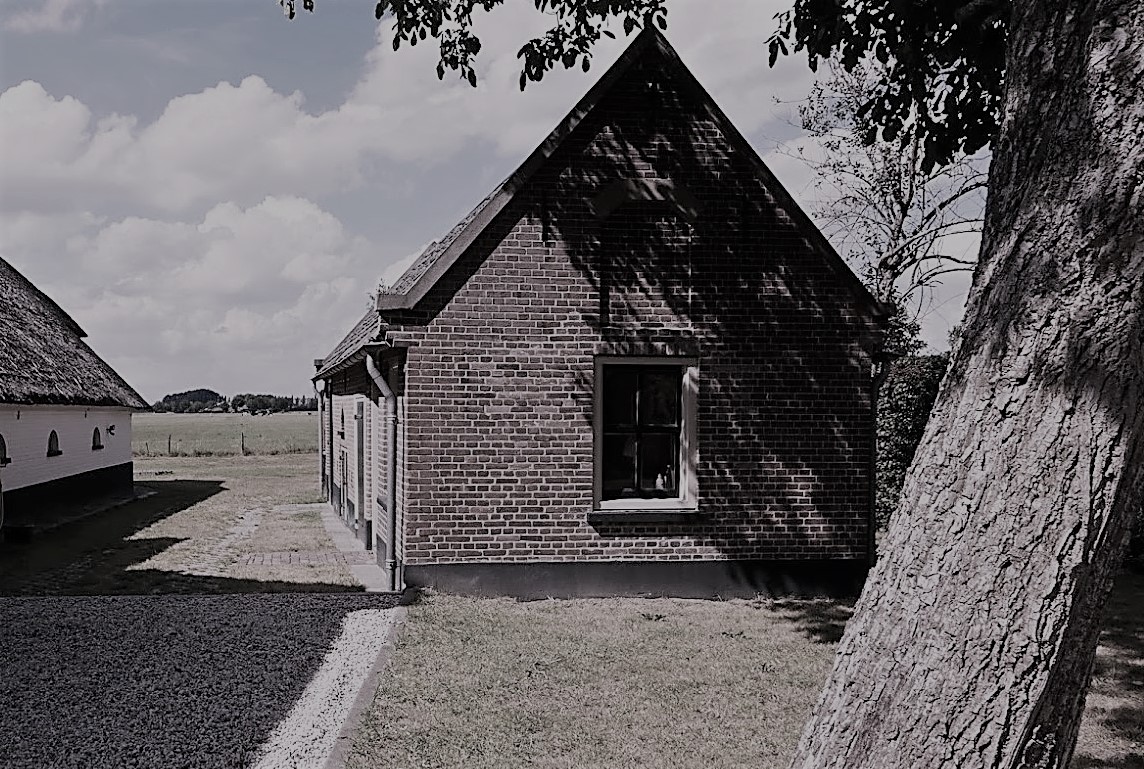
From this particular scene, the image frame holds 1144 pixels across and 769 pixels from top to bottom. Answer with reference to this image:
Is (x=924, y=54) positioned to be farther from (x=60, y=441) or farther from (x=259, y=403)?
(x=259, y=403)

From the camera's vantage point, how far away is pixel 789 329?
43.6 ft

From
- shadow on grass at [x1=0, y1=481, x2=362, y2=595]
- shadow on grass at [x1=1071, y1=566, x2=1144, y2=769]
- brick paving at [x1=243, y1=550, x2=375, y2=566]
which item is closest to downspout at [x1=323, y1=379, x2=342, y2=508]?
shadow on grass at [x1=0, y1=481, x2=362, y2=595]

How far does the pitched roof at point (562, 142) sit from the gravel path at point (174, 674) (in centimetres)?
371

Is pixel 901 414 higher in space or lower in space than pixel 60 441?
higher

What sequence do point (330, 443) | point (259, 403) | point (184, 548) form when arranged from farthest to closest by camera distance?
point (259, 403) < point (330, 443) < point (184, 548)

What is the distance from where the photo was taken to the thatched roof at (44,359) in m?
20.3

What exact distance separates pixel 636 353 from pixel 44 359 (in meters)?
15.5

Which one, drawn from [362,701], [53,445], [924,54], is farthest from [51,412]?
[924,54]

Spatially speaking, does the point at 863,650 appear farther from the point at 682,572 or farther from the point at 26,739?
the point at 682,572

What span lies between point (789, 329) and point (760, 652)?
4.43 metres

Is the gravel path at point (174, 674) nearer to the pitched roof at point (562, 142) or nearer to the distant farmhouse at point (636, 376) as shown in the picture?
the distant farmhouse at point (636, 376)

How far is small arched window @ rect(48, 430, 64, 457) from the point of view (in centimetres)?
2250

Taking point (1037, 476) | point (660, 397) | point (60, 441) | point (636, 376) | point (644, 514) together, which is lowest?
point (644, 514)

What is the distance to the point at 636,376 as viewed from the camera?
43.1 ft
